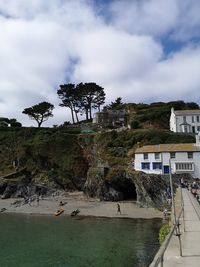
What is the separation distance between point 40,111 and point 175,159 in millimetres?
59930

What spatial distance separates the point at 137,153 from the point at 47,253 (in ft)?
113

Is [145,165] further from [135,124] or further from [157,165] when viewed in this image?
[135,124]

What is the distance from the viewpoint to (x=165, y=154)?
187ft

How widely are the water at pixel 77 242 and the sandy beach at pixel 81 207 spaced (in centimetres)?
363

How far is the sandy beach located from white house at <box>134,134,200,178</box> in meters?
7.78

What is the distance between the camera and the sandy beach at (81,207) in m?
48.1

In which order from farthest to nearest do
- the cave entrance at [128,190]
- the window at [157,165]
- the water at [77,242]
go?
the cave entrance at [128,190], the window at [157,165], the water at [77,242]

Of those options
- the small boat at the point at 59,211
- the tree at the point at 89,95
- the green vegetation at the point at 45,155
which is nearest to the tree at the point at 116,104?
the tree at the point at 89,95

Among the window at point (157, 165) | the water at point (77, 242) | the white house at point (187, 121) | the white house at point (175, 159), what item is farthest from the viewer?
the white house at point (187, 121)

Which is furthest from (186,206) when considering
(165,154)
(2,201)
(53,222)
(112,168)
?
(2,201)

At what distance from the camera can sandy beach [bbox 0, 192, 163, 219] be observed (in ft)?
158

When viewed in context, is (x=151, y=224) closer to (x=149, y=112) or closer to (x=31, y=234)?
(x=31, y=234)

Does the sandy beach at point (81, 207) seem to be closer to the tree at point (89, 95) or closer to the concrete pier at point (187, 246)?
the concrete pier at point (187, 246)

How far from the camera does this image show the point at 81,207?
53812mm
